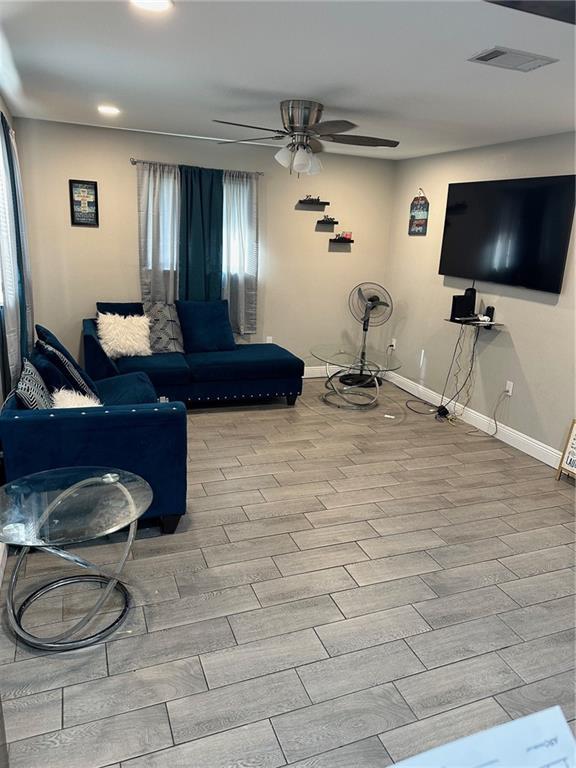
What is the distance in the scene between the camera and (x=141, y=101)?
350 centimetres

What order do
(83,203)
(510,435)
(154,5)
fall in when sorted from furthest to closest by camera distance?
(83,203) < (510,435) < (154,5)

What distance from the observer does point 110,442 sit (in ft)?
8.52

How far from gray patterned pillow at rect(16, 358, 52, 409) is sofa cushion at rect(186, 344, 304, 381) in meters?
1.81

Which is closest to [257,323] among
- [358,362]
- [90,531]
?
[358,362]

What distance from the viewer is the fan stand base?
18.8 ft

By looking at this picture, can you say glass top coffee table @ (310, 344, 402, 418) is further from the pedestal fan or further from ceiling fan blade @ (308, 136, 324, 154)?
ceiling fan blade @ (308, 136, 324, 154)

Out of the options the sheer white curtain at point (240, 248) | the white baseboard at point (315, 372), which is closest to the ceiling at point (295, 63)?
the sheer white curtain at point (240, 248)

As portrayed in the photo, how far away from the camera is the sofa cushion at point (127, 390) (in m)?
3.52

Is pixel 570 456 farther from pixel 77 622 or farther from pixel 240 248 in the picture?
pixel 240 248

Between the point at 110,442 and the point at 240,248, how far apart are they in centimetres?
322

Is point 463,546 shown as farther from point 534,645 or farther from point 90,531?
point 90,531

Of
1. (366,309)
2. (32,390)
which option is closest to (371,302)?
(366,309)

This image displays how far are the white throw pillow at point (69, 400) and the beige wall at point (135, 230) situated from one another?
2.25 meters

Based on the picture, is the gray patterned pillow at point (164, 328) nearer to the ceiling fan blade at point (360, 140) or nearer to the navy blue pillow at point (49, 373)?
the navy blue pillow at point (49, 373)
